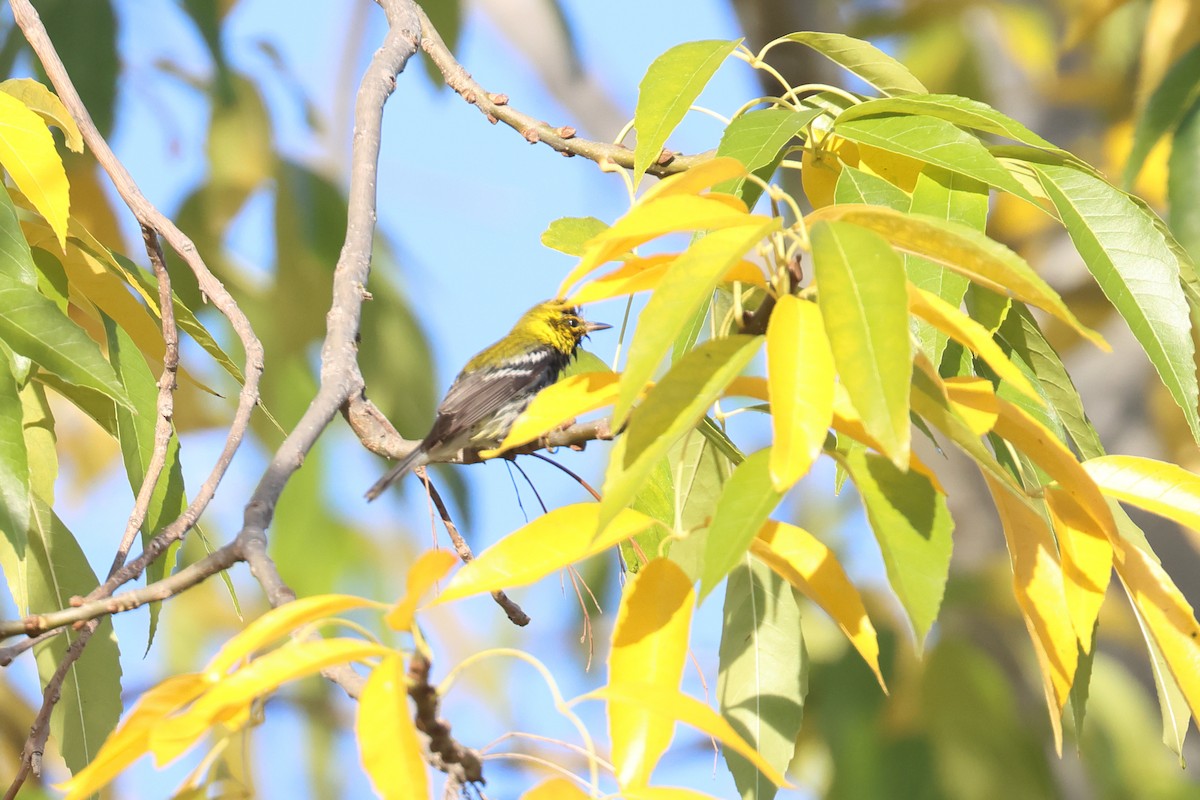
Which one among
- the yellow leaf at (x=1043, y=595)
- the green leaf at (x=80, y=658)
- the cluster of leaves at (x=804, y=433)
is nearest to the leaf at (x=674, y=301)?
the cluster of leaves at (x=804, y=433)

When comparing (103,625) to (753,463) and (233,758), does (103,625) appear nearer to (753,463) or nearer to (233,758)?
(233,758)

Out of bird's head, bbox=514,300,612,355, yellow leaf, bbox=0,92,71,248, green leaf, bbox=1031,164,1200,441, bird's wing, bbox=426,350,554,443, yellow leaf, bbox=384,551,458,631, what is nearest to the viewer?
yellow leaf, bbox=384,551,458,631

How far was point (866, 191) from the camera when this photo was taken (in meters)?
1.34

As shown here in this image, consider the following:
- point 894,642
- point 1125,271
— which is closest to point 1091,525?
point 1125,271

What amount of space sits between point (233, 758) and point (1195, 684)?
0.82 meters

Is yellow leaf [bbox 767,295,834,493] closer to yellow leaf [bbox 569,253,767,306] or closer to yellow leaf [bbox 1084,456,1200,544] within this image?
yellow leaf [bbox 569,253,767,306]

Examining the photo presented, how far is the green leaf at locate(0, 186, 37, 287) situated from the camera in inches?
51.0

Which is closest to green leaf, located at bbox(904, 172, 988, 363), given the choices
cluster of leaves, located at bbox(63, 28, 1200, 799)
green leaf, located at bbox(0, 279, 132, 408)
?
cluster of leaves, located at bbox(63, 28, 1200, 799)

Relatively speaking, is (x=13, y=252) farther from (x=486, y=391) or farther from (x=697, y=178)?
(x=486, y=391)

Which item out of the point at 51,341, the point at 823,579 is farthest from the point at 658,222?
the point at 51,341

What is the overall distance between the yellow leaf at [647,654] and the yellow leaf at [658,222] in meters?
0.25

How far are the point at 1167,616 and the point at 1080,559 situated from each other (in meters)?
0.09

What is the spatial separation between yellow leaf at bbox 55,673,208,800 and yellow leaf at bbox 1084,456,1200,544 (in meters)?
0.75

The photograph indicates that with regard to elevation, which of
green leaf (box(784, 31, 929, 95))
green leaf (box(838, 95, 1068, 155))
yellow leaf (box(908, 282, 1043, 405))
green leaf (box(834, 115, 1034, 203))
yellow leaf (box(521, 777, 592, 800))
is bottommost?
yellow leaf (box(521, 777, 592, 800))
